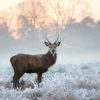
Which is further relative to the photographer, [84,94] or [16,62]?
[16,62]

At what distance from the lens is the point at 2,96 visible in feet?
47.9

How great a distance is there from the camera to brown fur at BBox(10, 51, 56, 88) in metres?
18.4

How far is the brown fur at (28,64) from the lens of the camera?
18.4 meters

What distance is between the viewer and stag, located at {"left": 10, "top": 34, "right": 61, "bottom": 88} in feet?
60.5

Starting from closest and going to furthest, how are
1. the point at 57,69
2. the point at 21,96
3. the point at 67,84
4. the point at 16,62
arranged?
the point at 21,96
the point at 67,84
the point at 16,62
the point at 57,69

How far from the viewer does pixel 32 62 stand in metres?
18.7

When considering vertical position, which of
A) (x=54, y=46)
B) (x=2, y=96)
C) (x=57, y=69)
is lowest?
(x=57, y=69)

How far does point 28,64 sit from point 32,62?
8.2 inches

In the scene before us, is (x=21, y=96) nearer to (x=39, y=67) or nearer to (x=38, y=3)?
(x=39, y=67)

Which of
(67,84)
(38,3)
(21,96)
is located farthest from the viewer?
(38,3)

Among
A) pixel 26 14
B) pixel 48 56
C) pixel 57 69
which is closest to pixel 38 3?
pixel 26 14

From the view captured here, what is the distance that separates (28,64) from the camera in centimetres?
1859

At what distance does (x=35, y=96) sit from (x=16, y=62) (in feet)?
13.1

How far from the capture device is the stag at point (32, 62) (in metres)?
18.5
